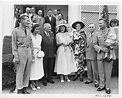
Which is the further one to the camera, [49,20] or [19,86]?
[49,20]

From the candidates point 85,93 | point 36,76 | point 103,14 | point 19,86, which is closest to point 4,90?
point 19,86

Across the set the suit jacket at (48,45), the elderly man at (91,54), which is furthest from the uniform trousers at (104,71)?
the suit jacket at (48,45)

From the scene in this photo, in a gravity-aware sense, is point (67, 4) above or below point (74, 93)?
above

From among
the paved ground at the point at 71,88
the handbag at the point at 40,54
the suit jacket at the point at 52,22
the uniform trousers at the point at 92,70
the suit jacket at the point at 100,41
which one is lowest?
the paved ground at the point at 71,88

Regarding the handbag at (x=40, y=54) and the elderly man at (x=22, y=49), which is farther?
the handbag at (x=40, y=54)

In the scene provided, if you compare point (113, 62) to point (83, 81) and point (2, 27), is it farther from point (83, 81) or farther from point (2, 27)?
point (2, 27)

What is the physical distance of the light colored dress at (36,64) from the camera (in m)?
1.96

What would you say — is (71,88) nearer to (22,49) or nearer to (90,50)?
(90,50)

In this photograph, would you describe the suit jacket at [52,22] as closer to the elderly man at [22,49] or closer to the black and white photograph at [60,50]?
the black and white photograph at [60,50]

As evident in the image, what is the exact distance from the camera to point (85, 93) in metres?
1.90

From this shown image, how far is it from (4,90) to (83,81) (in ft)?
2.72

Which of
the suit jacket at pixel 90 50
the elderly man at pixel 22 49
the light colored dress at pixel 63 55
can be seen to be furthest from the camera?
the light colored dress at pixel 63 55

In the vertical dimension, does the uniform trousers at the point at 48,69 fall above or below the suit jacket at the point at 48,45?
below

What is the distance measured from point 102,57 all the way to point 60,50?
0.47 meters
